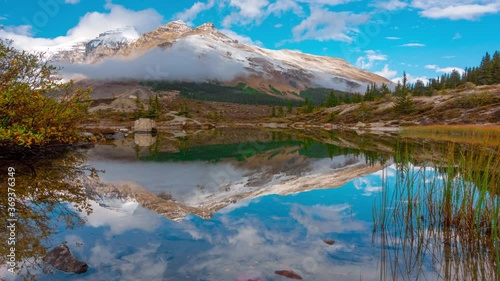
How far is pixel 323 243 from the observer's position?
10.2 m

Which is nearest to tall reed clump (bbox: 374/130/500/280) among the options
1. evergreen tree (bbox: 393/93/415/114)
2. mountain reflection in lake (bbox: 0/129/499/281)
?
mountain reflection in lake (bbox: 0/129/499/281)

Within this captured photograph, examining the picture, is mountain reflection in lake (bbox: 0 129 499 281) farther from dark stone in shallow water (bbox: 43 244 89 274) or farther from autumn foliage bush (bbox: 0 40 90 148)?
autumn foliage bush (bbox: 0 40 90 148)

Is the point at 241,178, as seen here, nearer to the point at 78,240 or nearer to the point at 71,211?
the point at 71,211

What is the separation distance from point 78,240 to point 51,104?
19.6m

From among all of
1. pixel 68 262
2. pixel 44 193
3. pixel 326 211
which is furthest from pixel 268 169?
pixel 68 262

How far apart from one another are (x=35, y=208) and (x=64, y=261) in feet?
18.1

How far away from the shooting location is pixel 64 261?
8.38 m

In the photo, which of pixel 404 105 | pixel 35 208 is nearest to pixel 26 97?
pixel 35 208

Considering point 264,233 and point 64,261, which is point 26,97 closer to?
point 64,261

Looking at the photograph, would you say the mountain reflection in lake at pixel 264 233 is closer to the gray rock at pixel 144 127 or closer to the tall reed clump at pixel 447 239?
the tall reed clump at pixel 447 239

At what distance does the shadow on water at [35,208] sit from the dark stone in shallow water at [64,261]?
10.1 inches

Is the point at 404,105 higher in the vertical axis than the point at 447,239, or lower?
higher

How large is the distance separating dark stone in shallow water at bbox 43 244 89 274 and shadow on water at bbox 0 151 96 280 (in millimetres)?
256

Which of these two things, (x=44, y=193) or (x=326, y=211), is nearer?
(x=326, y=211)
